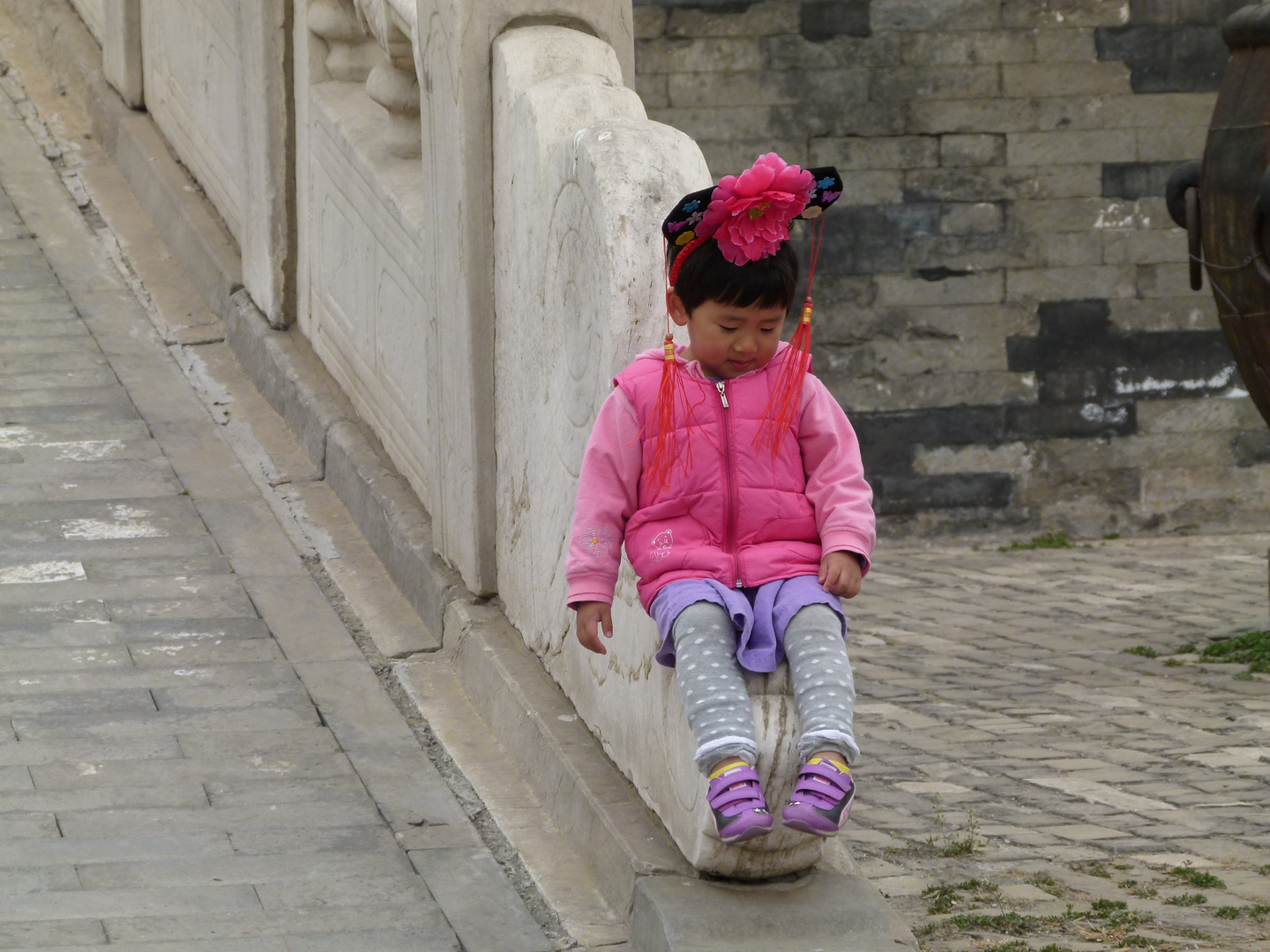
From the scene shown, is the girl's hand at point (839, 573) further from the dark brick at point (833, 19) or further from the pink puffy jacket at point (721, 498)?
the dark brick at point (833, 19)

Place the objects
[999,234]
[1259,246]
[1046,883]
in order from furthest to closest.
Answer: [999,234]
[1259,246]
[1046,883]

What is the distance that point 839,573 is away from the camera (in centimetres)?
301

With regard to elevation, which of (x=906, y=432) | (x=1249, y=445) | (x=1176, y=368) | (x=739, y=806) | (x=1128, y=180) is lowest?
(x=1249, y=445)

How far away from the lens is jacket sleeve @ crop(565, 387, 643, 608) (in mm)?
3078

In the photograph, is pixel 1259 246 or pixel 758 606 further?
pixel 1259 246

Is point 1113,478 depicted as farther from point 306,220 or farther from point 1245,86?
point 306,220

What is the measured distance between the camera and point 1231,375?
1078 centimetres

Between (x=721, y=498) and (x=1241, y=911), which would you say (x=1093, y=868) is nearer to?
(x=1241, y=911)

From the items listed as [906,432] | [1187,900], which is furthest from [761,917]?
[906,432]

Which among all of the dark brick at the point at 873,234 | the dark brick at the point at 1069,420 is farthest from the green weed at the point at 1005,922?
the dark brick at the point at 1069,420

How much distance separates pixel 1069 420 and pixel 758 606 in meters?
8.05

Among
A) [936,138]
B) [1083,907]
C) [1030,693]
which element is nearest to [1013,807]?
[1083,907]

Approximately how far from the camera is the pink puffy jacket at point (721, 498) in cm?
305

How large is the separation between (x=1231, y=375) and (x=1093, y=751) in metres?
5.48
